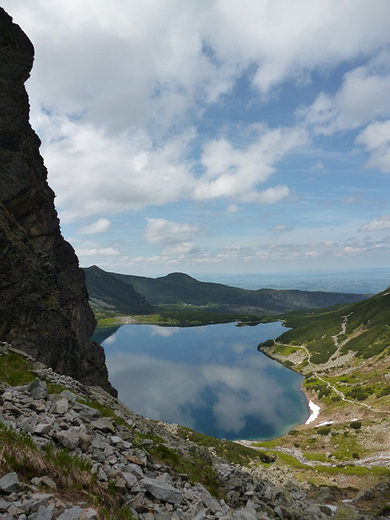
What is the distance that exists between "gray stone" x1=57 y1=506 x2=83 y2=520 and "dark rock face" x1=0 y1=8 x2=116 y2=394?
1282 inches

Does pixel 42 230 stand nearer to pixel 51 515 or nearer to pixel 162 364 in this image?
pixel 51 515

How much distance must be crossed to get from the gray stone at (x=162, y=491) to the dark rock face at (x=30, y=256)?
30.4 meters

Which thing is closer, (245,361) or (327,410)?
(327,410)

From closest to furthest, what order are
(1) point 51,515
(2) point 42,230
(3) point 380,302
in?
(1) point 51,515
(2) point 42,230
(3) point 380,302

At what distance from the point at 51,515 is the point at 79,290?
57.1 m

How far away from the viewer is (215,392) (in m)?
124

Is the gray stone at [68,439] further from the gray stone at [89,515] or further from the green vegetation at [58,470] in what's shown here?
the gray stone at [89,515]

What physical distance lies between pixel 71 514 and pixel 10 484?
5.18ft

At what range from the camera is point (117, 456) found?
36.6 ft

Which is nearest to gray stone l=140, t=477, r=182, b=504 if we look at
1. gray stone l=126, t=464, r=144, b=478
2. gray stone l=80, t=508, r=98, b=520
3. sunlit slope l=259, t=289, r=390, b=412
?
gray stone l=126, t=464, r=144, b=478

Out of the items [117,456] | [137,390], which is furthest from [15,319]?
[137,390]

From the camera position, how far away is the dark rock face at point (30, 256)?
115ft

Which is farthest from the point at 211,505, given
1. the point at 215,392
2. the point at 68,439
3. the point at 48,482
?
the point at 215,392

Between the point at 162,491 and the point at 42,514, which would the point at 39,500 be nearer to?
the point at 42,514
